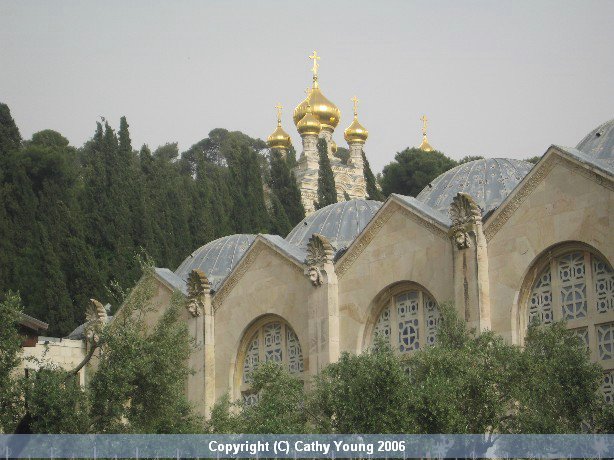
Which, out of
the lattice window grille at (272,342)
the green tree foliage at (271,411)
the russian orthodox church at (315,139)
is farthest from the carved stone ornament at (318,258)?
the russian orthodox church at (315,139)

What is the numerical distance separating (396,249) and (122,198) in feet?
113

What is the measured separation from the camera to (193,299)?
141 ft

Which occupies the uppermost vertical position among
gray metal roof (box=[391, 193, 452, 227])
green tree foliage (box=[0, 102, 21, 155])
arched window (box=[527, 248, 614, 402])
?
green tree foliage (box=[0, 102, 21, 155])

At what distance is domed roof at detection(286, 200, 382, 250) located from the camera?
141ft

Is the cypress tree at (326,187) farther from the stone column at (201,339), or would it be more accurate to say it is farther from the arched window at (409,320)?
the arched window at (409,320)

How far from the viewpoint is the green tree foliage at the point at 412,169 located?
90500 millimetres

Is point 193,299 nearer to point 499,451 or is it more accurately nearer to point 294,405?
point 294,405

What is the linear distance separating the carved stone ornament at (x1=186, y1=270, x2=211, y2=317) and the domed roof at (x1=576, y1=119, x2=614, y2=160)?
1272 cm

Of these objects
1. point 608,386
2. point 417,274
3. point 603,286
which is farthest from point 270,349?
point 608,386

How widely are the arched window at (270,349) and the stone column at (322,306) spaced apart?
4.42 feet

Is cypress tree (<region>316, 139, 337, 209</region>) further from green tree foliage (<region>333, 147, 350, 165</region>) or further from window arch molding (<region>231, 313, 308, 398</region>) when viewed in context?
green tree foliage (<region>333, 147, 350, 165</region>)

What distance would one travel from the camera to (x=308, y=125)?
119375 mm

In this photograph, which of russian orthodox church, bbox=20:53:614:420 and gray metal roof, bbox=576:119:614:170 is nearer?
russian orthodox church, bbox=20:53:614:420

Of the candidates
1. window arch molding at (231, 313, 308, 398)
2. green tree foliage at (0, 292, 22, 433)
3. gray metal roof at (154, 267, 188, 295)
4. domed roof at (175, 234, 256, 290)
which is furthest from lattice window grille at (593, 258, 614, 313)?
gray metal roof at (154, 267, 188, 295)
